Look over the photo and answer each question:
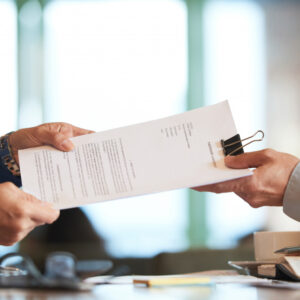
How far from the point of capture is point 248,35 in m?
4.35

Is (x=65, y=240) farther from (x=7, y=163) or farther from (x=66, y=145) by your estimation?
(x=66, y=145)

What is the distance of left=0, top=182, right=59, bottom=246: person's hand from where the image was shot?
41.1 inches

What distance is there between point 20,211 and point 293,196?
23.7 inches

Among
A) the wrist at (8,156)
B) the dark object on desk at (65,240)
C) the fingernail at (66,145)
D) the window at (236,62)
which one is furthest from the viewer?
the window at (236,62)

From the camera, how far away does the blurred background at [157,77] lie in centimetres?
413

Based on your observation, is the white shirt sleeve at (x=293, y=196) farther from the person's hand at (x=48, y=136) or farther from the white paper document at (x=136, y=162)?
the person's hand at (x=48, y=136)

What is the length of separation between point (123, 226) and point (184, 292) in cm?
329

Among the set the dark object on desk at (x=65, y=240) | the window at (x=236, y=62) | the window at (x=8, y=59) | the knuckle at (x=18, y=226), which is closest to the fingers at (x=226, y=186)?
the knuckle at (x=18, y=226)

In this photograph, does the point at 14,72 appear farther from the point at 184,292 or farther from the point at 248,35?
the point at 184,292

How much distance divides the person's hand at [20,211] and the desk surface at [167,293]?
0.19m

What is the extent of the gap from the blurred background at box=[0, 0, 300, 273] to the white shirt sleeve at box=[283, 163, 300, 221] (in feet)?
9.59

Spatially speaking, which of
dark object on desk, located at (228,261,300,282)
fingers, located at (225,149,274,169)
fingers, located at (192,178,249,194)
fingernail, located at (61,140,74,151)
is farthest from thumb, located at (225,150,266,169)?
fingernail, located at (61,140,74,151)

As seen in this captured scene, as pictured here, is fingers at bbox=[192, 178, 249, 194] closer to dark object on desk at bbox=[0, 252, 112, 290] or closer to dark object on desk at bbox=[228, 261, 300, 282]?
dark object on desk at bbox=[228, 261, 300, 282]

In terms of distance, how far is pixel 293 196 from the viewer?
1.21m
